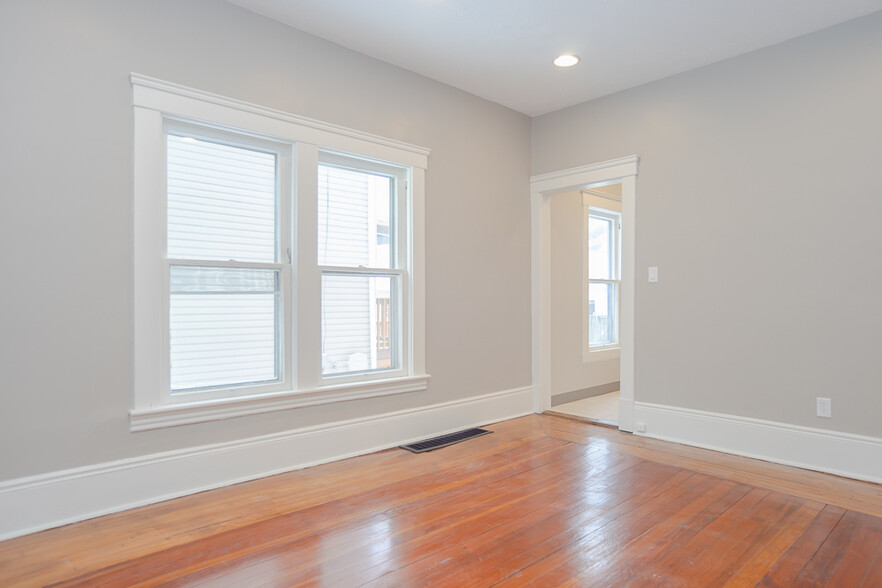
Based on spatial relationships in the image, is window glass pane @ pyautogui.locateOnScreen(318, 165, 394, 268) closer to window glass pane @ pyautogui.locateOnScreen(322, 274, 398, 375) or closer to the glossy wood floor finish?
window glass pane @ pyautogui.locateOnScreen(322, 274, 398, 375)

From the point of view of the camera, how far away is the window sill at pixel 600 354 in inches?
216

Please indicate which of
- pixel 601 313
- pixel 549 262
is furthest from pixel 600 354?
pixel 549 262

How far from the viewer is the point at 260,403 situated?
3.02 m

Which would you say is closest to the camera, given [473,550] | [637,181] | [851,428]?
[473,550]

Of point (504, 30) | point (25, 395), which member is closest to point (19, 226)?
point (25, 395)

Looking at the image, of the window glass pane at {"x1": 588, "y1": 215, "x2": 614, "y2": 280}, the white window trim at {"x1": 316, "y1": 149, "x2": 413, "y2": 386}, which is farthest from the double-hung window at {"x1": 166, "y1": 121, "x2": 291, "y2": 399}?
the window glass pane at {"x1": 588, "y1": 215, "x2": 614, "y2": 280}

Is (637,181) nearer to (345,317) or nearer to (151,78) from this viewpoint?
(345,317)

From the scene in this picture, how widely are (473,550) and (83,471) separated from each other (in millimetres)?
1856

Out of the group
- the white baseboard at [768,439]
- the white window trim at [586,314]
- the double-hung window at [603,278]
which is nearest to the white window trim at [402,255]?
the white baseboard at [768,439]

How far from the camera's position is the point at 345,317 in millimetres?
3512

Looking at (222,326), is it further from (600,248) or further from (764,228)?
(600,248)

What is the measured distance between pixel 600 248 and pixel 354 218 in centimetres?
342

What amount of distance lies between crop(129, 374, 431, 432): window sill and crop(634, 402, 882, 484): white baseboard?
1.81 metres

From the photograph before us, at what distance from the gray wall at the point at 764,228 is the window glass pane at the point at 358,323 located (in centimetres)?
195
